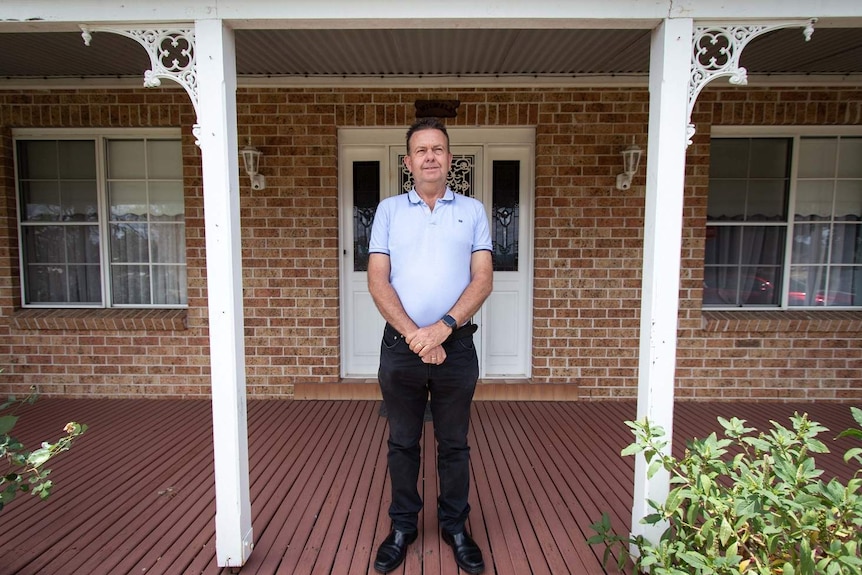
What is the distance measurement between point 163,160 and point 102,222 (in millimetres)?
746

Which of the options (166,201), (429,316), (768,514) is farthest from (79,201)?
(768,514)

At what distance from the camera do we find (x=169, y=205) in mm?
4043

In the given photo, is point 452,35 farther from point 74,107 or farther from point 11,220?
point 11,220

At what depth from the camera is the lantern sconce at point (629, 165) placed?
11.7 ft

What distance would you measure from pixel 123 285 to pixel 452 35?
3.42 m

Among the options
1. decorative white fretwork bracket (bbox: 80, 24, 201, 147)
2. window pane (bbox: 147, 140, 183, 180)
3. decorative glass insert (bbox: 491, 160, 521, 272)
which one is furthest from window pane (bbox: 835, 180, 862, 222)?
window pane (bbox: 147, 140, 183, 180)

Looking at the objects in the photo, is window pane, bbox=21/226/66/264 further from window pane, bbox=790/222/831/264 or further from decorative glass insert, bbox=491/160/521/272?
window pane, bbox=790/222/831/264

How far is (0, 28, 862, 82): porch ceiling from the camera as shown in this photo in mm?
2914

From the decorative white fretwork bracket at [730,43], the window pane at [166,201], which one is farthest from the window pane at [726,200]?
the window pane at [166,201]

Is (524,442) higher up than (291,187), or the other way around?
(291,187)

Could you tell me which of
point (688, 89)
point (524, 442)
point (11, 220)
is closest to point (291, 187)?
point (11, 220)

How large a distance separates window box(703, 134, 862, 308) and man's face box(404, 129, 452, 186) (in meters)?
3.08

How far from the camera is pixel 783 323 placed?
3814mm

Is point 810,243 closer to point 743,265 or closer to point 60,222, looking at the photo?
point 743,265
